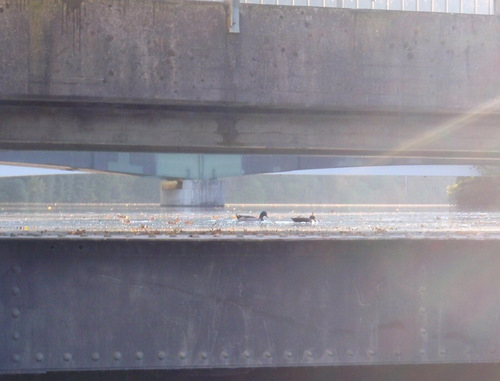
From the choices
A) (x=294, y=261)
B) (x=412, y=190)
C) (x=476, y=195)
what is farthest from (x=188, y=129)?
(x=412, y=190)

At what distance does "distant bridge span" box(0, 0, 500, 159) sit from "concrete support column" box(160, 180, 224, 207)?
2599 inches

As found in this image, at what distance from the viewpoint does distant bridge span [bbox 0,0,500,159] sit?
8398 mm

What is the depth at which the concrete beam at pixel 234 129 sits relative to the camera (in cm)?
Result: 893

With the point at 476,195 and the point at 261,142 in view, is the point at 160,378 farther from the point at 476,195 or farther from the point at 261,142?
the point at 476,195

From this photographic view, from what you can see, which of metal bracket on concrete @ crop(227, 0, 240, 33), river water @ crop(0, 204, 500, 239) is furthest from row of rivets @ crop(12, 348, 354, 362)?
metal bracket on concrete @ crop(227, 0, 240, 33)

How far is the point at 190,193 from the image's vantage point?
76.2 m

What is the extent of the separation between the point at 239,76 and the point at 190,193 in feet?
223

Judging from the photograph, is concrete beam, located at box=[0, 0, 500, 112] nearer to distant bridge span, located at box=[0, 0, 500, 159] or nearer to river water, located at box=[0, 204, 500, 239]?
distant bridge span, located at box=[0, 0, 500, 159]

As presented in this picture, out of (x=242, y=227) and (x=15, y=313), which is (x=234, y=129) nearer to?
(x=15, y=313)

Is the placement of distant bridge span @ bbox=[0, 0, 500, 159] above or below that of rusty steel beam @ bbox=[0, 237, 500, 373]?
above

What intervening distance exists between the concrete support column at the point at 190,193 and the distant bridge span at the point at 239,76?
66.0m

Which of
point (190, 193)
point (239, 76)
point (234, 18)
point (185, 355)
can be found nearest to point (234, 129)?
point (239, 76)

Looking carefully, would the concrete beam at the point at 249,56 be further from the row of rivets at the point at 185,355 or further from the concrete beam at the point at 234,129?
the row of rivets at the point at 185,355

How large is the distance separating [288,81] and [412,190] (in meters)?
150
